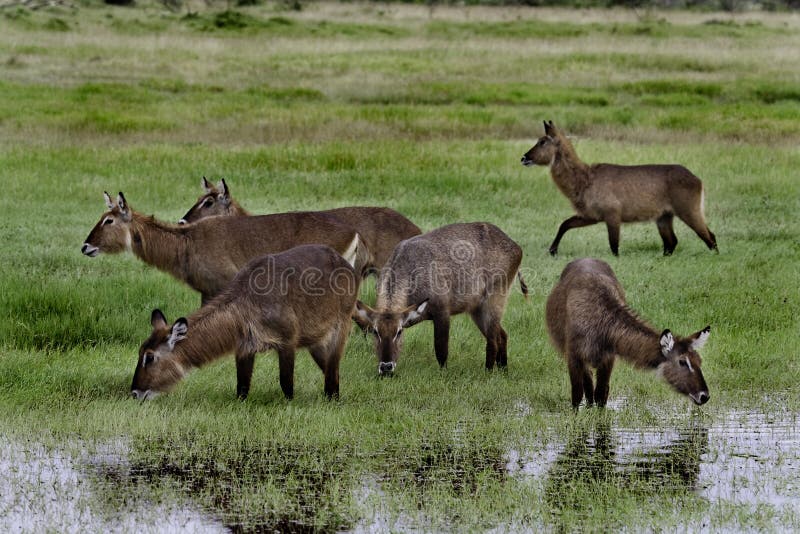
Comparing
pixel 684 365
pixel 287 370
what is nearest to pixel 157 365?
pixel 287 370

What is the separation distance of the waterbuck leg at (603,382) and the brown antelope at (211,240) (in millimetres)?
2755

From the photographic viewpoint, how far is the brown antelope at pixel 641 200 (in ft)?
47.2

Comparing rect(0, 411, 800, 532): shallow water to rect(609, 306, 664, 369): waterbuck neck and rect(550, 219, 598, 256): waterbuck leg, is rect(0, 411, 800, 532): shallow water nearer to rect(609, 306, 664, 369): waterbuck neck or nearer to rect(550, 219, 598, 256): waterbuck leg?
rect(609, 306, 664, 369): waterbuck neck

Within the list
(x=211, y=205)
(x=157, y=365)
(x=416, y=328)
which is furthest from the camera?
(x=211, y=205)

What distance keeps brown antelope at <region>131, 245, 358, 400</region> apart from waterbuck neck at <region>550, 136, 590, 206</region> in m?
7.05

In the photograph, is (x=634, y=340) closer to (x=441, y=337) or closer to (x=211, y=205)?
(x=441, y=337)

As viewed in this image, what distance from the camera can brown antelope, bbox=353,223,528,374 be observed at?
9.10 metres

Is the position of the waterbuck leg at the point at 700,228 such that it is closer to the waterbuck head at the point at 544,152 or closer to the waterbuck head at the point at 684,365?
the waterbuck head at the point at 544,152

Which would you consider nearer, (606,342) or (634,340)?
(634,340)

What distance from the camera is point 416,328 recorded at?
34.9 feet

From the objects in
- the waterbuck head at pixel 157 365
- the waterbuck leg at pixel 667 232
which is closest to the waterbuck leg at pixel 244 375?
the waterbuck head at pixel 157 365

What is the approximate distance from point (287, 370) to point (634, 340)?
2.30 m

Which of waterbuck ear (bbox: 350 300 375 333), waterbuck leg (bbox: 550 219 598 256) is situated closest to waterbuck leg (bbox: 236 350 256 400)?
waterbuck ear (bbox: 350 300 375 333)

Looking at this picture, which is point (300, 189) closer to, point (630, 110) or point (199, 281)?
point (199, 281)
